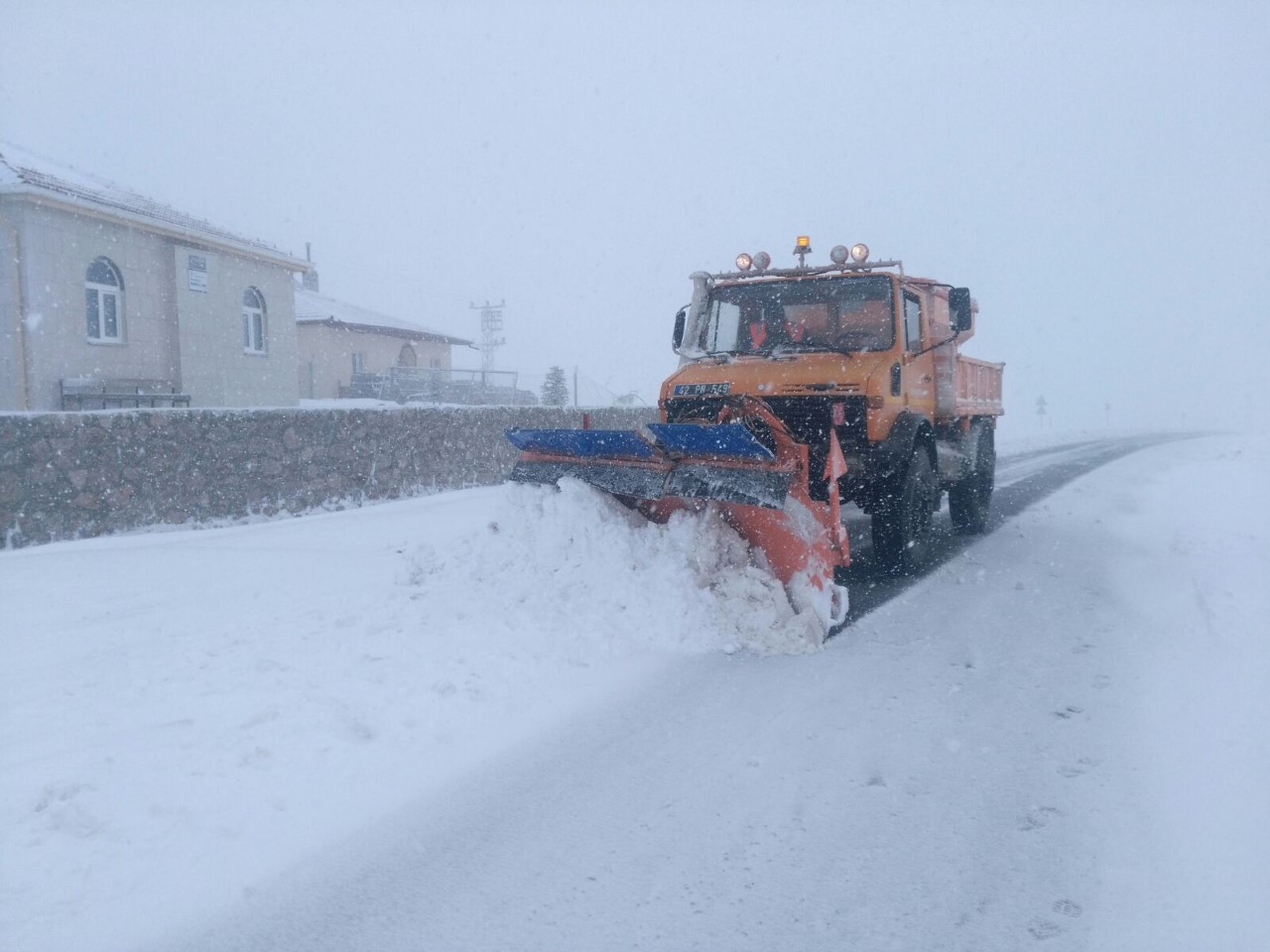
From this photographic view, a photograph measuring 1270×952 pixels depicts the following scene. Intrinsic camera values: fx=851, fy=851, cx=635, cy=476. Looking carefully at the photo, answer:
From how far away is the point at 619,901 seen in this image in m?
2.69

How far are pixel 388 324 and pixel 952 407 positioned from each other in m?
24.2

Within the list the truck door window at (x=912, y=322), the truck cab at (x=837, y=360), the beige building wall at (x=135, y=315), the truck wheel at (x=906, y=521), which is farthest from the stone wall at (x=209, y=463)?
the truck door window at (x=912, y=322)

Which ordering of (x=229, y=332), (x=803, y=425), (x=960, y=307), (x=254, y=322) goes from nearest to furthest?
(x=803, y=425) → (x=960, y=307) → (x=229, y=332) → (x=254, y=322)

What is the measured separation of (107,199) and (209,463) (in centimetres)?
829

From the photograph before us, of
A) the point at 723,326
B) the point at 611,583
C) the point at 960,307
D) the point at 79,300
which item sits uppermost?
the point at 79,300

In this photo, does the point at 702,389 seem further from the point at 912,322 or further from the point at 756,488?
the point at 912,322

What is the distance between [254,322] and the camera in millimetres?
18203

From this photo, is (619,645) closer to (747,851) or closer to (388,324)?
(747,851)

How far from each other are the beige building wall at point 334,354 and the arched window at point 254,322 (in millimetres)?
7023

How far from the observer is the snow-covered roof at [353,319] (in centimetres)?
2600

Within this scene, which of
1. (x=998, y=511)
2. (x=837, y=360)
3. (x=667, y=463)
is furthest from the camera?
(x=998, y=511)

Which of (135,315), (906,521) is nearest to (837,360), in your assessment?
(906,521)

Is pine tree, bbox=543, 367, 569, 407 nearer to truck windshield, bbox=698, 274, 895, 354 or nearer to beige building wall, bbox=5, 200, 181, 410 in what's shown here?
beige building wall, bbox=5, 200, 181, 410

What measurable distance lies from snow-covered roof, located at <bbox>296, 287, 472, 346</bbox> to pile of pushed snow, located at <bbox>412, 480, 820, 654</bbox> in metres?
21.2
